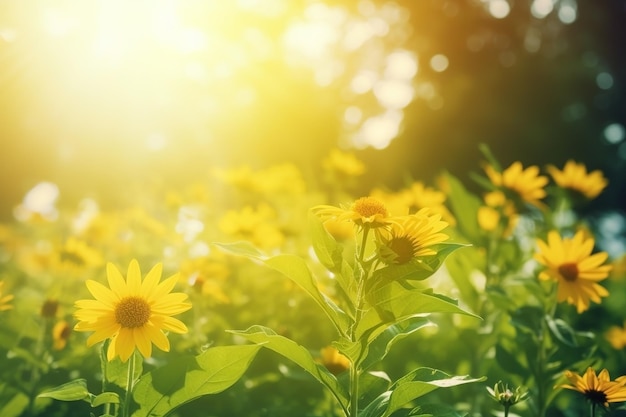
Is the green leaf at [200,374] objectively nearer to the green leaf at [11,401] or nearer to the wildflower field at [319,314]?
the wildflower field at [319,314]

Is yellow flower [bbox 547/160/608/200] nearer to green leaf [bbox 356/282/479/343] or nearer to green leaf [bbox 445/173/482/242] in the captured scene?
green leaf [bbox 445/173/482/242]

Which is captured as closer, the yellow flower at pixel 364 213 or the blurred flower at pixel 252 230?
the yellow flower at pixel 364 213

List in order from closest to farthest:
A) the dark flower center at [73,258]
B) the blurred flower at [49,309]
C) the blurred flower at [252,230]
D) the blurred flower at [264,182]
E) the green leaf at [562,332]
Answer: the green leaf at [562,332]
the blurred flower at [49,309]
the blurred flower at [252,230]
the dark flower center at [73,258]
the blurred flower at [264,182]

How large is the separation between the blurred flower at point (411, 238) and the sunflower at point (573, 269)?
0.63m

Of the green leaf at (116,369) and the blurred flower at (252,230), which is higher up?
the blurred flower at (252,230)

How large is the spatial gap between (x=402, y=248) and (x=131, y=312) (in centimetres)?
58

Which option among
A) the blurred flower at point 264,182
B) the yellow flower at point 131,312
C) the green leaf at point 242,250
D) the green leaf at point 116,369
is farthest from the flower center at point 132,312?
the blurred flower at point 264,182

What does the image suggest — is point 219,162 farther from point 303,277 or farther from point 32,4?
point 303,277

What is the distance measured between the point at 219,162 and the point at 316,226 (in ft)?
18.4

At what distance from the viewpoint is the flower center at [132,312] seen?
1.29 metres

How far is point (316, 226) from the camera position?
1337 millimetres

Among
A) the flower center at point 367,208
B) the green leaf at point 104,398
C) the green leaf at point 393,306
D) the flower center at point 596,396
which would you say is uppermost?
the flower center at point 367,208

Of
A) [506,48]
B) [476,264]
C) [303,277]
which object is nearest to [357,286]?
[303,277]

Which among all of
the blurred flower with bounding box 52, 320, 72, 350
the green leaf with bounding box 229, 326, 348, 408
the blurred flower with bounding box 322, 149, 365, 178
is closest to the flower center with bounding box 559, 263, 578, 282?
the green leaf with bounding box 229, 326, 348, 408
